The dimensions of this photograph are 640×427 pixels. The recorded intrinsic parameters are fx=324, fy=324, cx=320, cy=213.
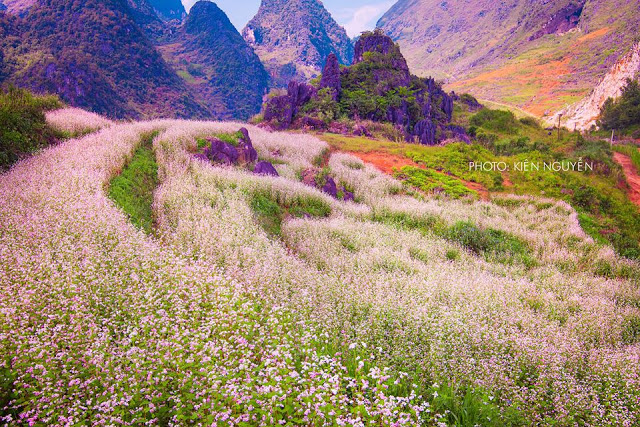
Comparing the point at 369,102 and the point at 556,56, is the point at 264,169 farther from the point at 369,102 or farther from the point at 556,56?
the point at 556,56

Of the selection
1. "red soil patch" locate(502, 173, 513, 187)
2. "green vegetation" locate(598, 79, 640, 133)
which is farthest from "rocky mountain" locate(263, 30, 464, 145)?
"green vegetation" locate(598, 79, 640, 133)

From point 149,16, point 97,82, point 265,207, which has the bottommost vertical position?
point 265,207

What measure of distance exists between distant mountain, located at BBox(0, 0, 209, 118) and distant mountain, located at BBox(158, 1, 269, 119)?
23.7m

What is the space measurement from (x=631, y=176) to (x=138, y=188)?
27698 millimetres

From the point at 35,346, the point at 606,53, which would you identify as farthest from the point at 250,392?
the point at 606,53

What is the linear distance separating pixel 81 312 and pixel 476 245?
10579 mm

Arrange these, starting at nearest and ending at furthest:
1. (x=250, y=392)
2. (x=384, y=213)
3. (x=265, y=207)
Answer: (x=250, y=392) → (x=265, y=207) → (x=384, y=213)

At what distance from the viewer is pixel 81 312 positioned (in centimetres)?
383

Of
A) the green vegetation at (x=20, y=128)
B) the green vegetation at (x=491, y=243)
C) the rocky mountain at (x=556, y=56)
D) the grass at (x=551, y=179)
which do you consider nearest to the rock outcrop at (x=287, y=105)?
the grass at (x=551, y=179)

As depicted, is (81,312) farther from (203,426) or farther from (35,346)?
(203,426)

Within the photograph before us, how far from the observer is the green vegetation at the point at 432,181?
54.0 ft

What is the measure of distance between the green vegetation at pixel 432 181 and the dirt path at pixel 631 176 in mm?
8737

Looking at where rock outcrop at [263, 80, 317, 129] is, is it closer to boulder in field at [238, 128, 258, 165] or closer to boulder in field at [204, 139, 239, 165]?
boulder in field at [238, 128, 258, 165]

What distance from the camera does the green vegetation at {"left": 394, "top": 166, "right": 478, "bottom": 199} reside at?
54.0 feet
